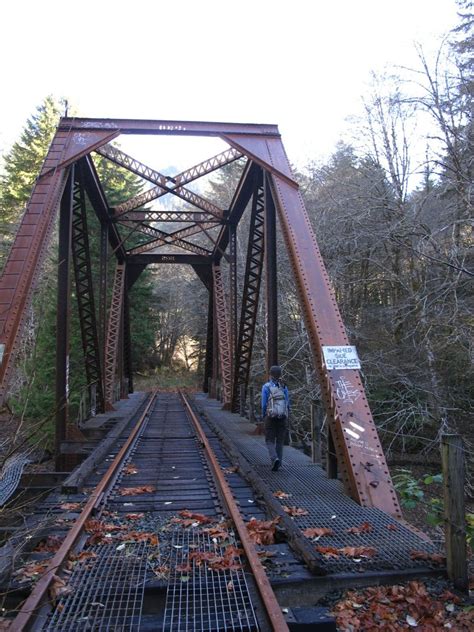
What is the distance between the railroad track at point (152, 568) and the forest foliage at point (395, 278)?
160cm

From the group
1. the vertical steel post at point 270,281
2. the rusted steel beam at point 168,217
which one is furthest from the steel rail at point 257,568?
the rusted steel beam at point 168,217

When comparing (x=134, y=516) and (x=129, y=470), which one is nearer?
(x=134, y=516)

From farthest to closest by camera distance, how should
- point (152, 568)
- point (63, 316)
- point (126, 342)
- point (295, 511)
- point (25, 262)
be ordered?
point (126, 342) < point (63, 316) < point (25, 262) < point (295, 511) < point (152, 568)

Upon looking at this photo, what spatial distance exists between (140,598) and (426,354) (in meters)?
10.2

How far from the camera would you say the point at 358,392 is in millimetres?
5934

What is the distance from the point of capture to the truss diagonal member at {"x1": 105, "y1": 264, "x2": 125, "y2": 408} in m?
16.9

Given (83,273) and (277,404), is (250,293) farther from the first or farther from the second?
(277,404)

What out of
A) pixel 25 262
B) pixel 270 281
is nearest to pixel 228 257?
pixel 270 281

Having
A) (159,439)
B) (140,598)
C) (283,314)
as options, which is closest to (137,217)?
(283,314)

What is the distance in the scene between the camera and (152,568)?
138 inches

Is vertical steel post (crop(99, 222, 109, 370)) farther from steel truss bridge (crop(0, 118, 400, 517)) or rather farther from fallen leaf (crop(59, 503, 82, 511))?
fallen leaf (crop(59, 503, 82, 511))

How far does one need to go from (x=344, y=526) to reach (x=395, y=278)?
33.5 ft

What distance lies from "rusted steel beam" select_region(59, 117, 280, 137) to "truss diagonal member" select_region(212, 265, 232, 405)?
823 centimetres

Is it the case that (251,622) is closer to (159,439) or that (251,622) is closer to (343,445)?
(343,445)
